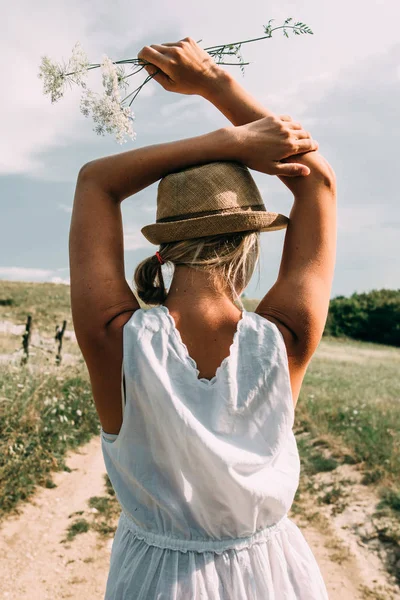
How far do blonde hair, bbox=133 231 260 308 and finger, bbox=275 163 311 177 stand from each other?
21 cm

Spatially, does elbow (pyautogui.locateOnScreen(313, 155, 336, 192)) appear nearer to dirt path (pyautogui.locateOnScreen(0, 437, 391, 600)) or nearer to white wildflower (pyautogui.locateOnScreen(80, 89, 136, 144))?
white wildflower (pyautogui.locateOnScreen(80, 89, 136, 144))

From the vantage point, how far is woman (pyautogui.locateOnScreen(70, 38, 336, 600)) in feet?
4.74

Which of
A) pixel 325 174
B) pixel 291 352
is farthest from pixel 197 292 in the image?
pixel 325 174

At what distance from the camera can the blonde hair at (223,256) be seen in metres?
1.56

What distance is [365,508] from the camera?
509 cm

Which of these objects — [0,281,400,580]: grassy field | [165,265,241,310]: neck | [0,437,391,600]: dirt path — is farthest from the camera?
[0,281,400,580]: grassy field

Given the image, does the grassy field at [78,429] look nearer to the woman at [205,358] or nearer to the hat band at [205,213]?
the woman at [205,358]

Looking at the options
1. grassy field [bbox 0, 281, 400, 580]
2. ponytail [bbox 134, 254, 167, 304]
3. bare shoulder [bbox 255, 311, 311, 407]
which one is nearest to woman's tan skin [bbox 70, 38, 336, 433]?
bare shoulder [bbox 255, 311, 311, 407]

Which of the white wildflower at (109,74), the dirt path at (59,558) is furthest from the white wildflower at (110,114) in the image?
the dirt path at (59,558)

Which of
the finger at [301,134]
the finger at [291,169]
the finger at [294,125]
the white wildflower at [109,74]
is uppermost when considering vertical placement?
the white wildflower at [109,74]

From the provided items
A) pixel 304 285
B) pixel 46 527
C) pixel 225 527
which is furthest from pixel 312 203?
pixel 46 527

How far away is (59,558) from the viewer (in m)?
4.27

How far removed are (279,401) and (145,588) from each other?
660 millimetres

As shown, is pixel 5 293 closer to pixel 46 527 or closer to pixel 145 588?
pixel 46 527
